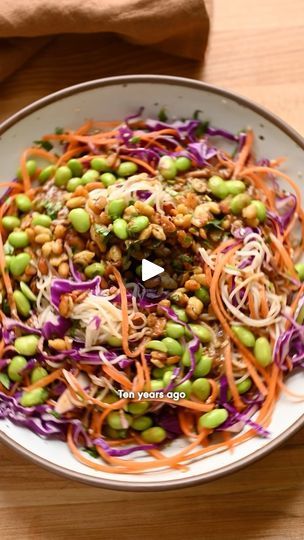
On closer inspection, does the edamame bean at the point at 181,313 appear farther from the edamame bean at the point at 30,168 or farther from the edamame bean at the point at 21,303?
the edamame bean at the point at 30,168

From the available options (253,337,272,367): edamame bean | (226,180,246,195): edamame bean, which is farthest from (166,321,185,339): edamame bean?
(226,180,246,195): edamame bean

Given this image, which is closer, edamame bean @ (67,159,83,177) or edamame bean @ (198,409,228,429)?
edamame bean @ (198,409,228,429)

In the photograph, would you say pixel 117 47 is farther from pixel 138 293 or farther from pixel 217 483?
pixel 217 483

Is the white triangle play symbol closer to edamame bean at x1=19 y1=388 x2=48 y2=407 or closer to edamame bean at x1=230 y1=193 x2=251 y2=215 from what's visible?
edamame bean at x1=230 y1=193 x2=251 y2=215

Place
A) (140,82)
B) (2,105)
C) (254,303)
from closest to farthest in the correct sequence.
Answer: (254,303)
(140,82)
(2,105)

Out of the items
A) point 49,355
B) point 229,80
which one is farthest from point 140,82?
point 49,355

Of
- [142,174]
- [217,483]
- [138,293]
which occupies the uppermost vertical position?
[142,174]
